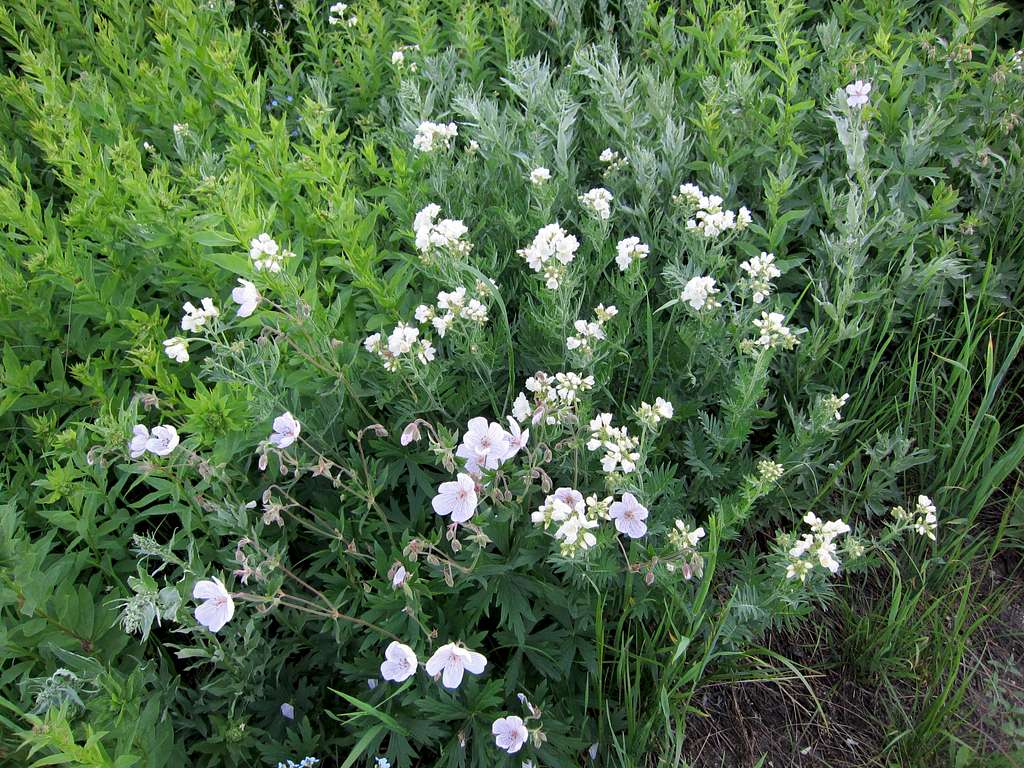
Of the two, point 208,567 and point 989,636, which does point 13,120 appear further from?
point 989,636

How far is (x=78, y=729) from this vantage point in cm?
205

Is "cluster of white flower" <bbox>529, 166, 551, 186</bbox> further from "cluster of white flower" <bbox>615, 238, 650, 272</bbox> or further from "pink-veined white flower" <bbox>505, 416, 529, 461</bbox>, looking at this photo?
"pink-veined white flower" <bbox>505, 416, 529, 461</bbox>

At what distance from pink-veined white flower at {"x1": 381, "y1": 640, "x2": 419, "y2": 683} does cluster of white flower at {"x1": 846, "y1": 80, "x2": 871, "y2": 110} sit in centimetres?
258

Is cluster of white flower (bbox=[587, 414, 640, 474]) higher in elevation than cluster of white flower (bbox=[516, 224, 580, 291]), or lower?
lower

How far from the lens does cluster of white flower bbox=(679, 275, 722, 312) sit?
96.4 inches

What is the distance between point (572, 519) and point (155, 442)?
3.88 ft

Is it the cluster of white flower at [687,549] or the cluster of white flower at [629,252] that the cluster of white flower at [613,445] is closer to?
the cluster of white flower at [687,549]

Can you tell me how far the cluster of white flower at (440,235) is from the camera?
96.0 inches

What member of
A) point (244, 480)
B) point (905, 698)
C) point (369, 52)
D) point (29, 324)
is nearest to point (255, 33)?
point (369, 52)

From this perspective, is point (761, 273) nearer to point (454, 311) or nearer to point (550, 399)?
point (550, 399)

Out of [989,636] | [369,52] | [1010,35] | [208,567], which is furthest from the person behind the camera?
[1010,35]

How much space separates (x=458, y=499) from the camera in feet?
6.67

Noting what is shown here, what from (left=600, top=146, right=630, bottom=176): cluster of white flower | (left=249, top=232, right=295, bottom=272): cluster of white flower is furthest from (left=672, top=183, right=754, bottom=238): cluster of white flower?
(left=249, top=232, right=295, bottom=272): cluster of white flower

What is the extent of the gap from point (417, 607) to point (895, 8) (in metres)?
3.28
